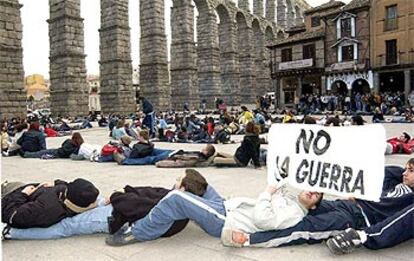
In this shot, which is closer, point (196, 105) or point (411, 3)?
point (411, 3)

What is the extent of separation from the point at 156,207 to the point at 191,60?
97.4 ft

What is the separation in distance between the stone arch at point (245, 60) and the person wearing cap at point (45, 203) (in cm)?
4191

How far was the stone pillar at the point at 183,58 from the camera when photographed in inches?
1270

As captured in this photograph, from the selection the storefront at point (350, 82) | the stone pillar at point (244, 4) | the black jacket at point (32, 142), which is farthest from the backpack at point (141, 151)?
the stone pillar at point (244, 4)

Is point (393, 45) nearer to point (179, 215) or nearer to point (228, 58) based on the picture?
point (228, 58)

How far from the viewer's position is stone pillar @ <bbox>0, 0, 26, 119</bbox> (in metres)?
20.0

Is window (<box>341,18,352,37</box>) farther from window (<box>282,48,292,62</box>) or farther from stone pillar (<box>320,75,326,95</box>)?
window (<box>282,48,292,62</box>)

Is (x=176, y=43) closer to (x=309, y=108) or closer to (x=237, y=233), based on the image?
(x=309, y=108)

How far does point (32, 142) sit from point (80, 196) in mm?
7281

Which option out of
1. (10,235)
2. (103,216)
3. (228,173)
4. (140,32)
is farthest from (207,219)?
(140,32)

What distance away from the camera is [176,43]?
32750mm

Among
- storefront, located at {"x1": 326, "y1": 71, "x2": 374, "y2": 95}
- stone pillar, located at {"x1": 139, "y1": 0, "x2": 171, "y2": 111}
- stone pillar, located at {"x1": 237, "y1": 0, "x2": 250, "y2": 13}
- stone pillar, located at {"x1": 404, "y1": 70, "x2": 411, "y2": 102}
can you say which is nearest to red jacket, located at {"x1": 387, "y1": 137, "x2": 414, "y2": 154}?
stone pillar, located at {"x1": 404, "y1": 70, "x2": 411, "y2": 102}

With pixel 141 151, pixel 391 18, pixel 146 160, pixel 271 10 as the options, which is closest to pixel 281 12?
pixel 271 10

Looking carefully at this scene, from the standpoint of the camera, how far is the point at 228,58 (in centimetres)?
4138
